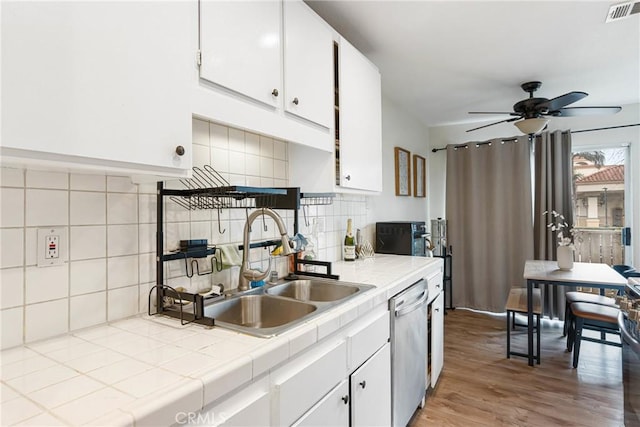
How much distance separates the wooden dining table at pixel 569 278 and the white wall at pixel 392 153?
4.38ft

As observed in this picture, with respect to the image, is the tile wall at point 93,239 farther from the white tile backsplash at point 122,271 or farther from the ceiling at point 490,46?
the ceiling at point 490,46

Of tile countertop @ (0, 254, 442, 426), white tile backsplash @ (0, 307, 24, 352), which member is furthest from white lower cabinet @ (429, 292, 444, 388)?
white tile backsplash @ (0, 307, 24, 352)

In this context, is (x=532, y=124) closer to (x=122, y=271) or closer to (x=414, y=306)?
(x=414, y=306)

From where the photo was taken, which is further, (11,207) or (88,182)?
(88,182)

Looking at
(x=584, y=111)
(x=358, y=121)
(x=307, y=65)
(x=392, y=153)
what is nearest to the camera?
(x=307, y=65)

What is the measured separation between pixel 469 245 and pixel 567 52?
2.52 meters

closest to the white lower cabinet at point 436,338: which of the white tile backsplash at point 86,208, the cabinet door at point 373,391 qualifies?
the cabinet door at point 373,391

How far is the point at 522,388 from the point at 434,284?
3.37 feet

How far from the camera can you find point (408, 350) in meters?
1.91

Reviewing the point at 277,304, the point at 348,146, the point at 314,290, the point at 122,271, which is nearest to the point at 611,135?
the point at 348,146

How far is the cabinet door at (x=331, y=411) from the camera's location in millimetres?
1104

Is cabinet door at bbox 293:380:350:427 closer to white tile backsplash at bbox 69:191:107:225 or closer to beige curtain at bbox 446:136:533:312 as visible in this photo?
A: white tile backsplash at bbox 69:191:107:225

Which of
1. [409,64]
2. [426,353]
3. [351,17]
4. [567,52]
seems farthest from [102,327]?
[567,52]

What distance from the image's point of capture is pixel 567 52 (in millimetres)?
2533
